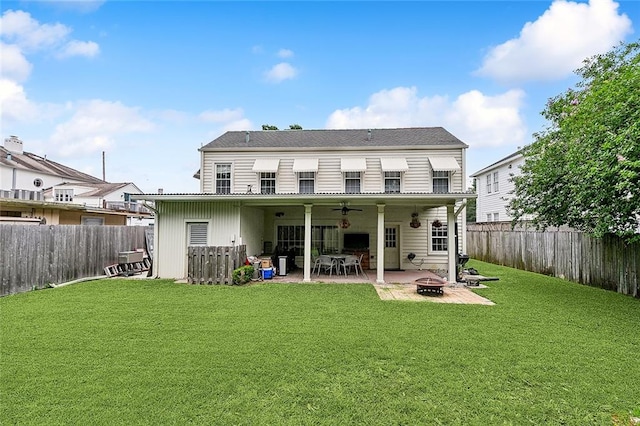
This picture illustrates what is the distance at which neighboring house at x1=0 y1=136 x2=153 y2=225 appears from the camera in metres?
12.9

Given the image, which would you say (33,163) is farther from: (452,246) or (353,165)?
(452,246)

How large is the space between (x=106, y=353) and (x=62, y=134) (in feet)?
112

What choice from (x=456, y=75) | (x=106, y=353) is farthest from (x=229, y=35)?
(x=106, y=353)

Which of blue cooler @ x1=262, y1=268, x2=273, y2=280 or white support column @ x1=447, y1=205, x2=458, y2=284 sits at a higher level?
white support column @ x1=447, y1=205, x2=458, y2=284

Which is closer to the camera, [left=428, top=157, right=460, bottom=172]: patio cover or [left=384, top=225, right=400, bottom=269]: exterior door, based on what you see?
[left=428, top=157, right=460, bottom=172]: patio cover

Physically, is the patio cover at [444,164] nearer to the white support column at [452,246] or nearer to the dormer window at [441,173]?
the dormer window at [441,173]

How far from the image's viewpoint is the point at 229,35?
40.9ft

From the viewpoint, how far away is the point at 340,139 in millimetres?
15047

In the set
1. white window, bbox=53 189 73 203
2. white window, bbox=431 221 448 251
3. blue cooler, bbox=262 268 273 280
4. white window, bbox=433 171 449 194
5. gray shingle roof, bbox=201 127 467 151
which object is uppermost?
gray shingle roof, bbox=201 127 467 151

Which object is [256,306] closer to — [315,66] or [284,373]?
[284,373]

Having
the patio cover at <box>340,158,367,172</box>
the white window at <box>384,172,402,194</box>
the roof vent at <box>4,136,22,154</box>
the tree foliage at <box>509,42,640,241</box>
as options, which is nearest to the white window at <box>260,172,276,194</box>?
the patio cover at <box>340,158,367,172</box>

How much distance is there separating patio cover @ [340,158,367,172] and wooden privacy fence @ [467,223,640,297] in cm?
758

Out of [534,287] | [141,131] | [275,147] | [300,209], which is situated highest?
[141,131]

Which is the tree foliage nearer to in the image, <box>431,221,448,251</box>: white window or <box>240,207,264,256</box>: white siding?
<box>431,221,448,251</box>: white window
